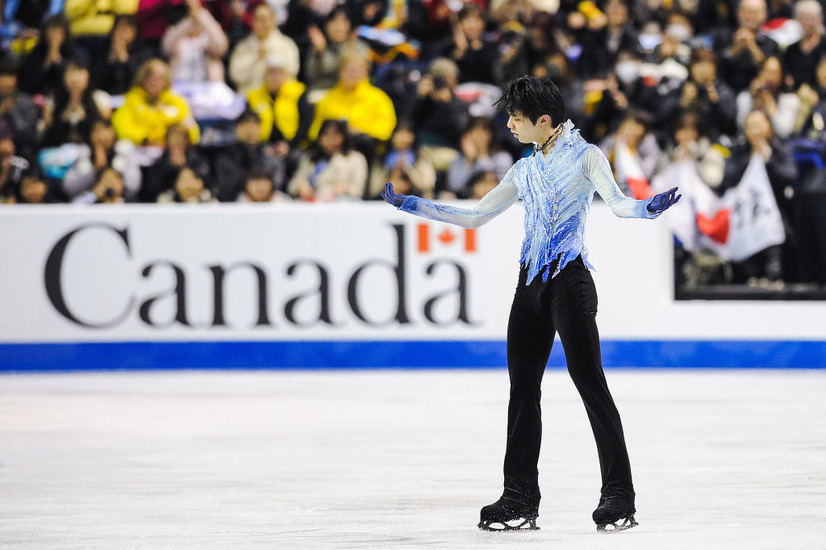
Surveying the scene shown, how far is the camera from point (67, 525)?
17.4 ft

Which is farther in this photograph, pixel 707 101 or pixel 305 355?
pixel 707 101

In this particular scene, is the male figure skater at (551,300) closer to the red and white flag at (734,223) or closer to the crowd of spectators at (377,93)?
the red and white flag at (734,223)

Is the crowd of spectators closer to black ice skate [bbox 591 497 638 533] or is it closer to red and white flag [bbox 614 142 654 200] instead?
red and white flag [bbox 614 142 654 200]

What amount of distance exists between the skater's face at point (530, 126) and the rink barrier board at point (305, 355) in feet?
18.0

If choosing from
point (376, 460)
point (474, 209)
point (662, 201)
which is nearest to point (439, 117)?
point (376, 460)

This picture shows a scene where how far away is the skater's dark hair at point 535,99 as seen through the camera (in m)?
5.08

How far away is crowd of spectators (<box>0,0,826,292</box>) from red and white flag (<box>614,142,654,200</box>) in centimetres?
10

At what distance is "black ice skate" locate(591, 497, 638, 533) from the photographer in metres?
5.02

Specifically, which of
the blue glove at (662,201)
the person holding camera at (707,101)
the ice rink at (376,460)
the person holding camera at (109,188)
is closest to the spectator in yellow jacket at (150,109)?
the person holding camera at (109,188)

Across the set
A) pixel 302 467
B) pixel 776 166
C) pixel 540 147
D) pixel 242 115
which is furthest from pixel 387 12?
pixel 540 147

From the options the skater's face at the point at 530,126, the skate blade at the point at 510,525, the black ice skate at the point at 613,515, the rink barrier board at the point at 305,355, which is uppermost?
the skater's face at the point at 530,126

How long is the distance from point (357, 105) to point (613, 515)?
25.2 feet

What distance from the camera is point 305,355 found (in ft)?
35.1

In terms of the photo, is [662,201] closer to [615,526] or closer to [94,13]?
[615,526]
